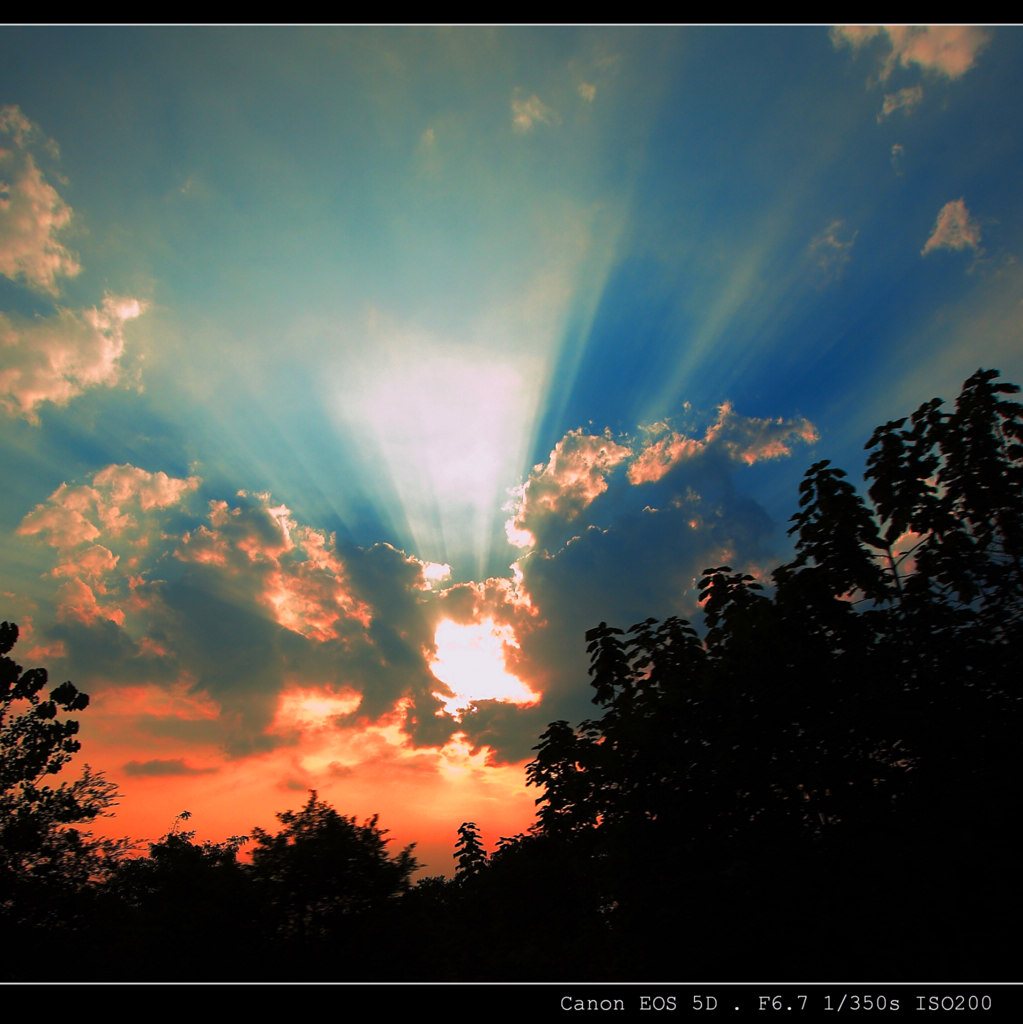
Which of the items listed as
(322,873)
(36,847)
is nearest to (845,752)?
(322,873)

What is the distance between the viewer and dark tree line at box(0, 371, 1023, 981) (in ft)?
24.1

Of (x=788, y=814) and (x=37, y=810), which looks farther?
(x=37, y=810)

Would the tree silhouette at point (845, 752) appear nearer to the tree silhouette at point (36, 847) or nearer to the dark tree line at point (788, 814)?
the dark tree line at point (788, 814)

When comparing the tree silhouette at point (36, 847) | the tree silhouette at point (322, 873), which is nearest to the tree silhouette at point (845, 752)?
the tree silhouette at point (322, 873)

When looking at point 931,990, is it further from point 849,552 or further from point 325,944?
point 325,944

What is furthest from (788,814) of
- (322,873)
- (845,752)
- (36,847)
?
(36,847)

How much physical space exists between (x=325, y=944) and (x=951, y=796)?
1411cm

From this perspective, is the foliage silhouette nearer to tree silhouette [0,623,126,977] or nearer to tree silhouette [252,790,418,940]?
tree silhouette [0,623,126,977]

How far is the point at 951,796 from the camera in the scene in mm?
7605

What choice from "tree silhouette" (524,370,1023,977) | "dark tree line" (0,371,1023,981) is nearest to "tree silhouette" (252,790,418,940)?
"dark tree line" (0,371,1023,981)

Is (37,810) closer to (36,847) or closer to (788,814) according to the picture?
(36,847)

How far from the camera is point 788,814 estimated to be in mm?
8453

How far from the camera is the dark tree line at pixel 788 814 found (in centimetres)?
736

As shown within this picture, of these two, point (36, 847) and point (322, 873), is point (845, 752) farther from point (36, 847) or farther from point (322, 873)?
point (36, 847)
